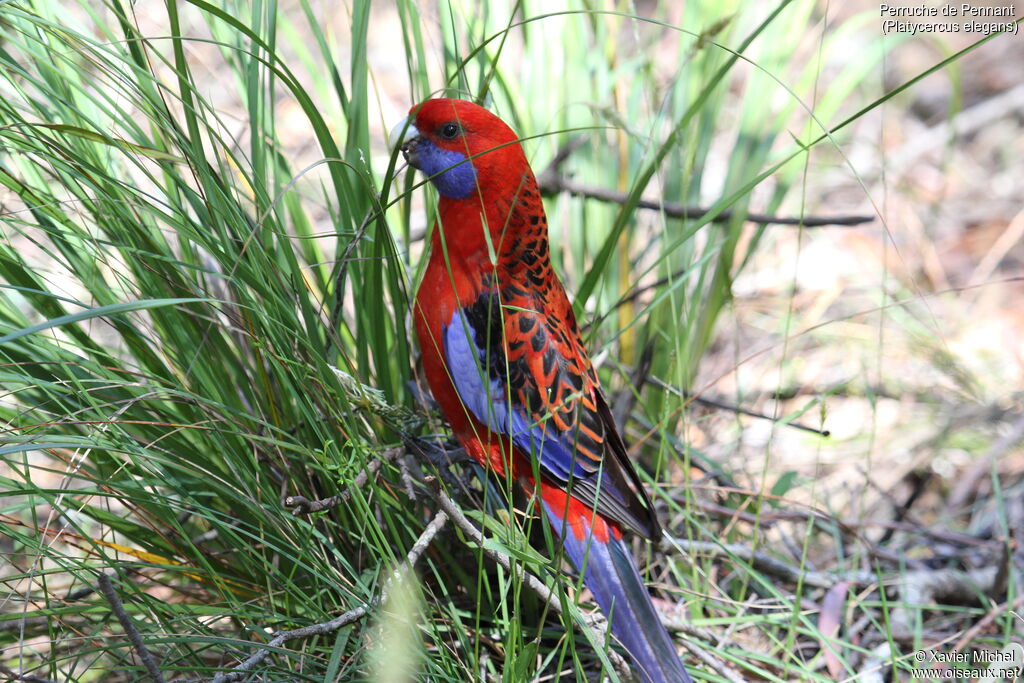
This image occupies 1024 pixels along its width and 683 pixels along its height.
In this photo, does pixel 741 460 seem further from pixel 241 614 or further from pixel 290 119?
pixel 290 119

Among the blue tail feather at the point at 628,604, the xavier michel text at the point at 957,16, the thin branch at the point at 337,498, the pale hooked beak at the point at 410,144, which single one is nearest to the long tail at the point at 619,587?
the blue tail feather at the point at 628,604

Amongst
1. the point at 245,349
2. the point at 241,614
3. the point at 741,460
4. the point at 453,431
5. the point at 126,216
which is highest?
the point at 126,216

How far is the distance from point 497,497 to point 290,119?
3.50m

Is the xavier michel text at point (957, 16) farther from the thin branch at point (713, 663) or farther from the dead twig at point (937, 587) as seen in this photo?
the thin branch at point (713, 663)

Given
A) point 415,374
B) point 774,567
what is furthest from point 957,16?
point 415,374

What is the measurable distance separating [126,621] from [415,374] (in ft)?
2.87

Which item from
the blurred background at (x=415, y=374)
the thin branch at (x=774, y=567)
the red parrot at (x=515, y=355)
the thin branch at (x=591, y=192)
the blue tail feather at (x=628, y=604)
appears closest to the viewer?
the blurred background at (x=415, y=374)

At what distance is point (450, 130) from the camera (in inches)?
74.1

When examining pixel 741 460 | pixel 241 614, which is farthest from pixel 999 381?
pixel 241 614

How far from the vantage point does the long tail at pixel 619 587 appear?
1735mm

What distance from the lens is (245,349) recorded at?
2.04 metres

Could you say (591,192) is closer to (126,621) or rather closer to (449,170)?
(449,170)

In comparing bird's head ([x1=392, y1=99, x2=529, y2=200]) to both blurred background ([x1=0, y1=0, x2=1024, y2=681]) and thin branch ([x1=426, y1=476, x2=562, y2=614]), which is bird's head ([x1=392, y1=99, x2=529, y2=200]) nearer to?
blurred background ([x1=0, y1=0, x2=1024, y2=681])

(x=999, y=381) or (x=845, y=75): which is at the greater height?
(x=845, y=75)
